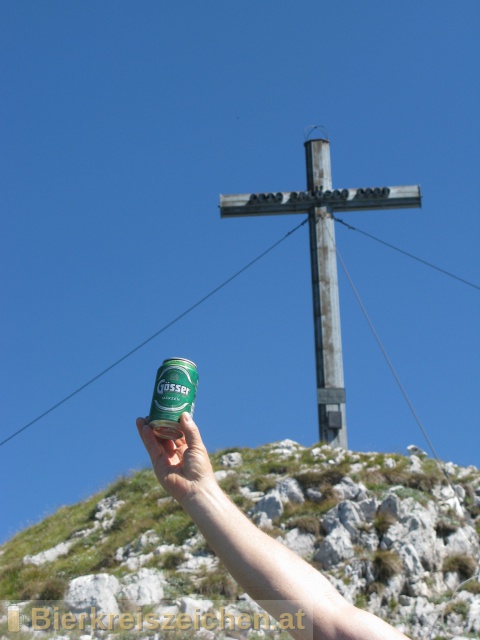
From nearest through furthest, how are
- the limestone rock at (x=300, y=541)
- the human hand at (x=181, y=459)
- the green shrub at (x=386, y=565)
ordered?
the human hand at (x=181, y=459)
the green shrub at (x=386, y=565)
the limestone rock at (x=300, y=541)

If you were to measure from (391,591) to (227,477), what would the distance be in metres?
3.66

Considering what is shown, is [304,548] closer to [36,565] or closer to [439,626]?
[439,626]

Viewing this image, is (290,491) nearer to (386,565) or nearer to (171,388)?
(386,565)

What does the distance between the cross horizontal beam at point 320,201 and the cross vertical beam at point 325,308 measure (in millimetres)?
158

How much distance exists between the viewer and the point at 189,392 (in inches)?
169

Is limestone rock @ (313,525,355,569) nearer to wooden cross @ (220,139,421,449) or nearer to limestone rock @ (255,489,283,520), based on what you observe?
limestone rock @ (255,489,283,520)

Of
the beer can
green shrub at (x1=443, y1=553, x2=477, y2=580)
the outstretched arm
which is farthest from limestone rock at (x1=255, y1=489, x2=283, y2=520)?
the outstretched arm

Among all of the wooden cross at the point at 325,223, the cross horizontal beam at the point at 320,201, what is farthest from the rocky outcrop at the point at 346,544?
the cross horizontal beam at the point at 320,201

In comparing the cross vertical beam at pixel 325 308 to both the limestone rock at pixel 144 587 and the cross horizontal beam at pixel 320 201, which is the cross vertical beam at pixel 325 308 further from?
the limestone rock at pixel 144 587

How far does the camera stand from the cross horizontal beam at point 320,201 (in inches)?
579

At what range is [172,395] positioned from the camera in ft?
13.9

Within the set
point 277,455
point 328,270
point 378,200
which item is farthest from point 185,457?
point 378,200

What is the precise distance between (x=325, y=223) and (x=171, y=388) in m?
10.6

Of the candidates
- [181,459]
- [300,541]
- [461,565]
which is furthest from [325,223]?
[181,459]
